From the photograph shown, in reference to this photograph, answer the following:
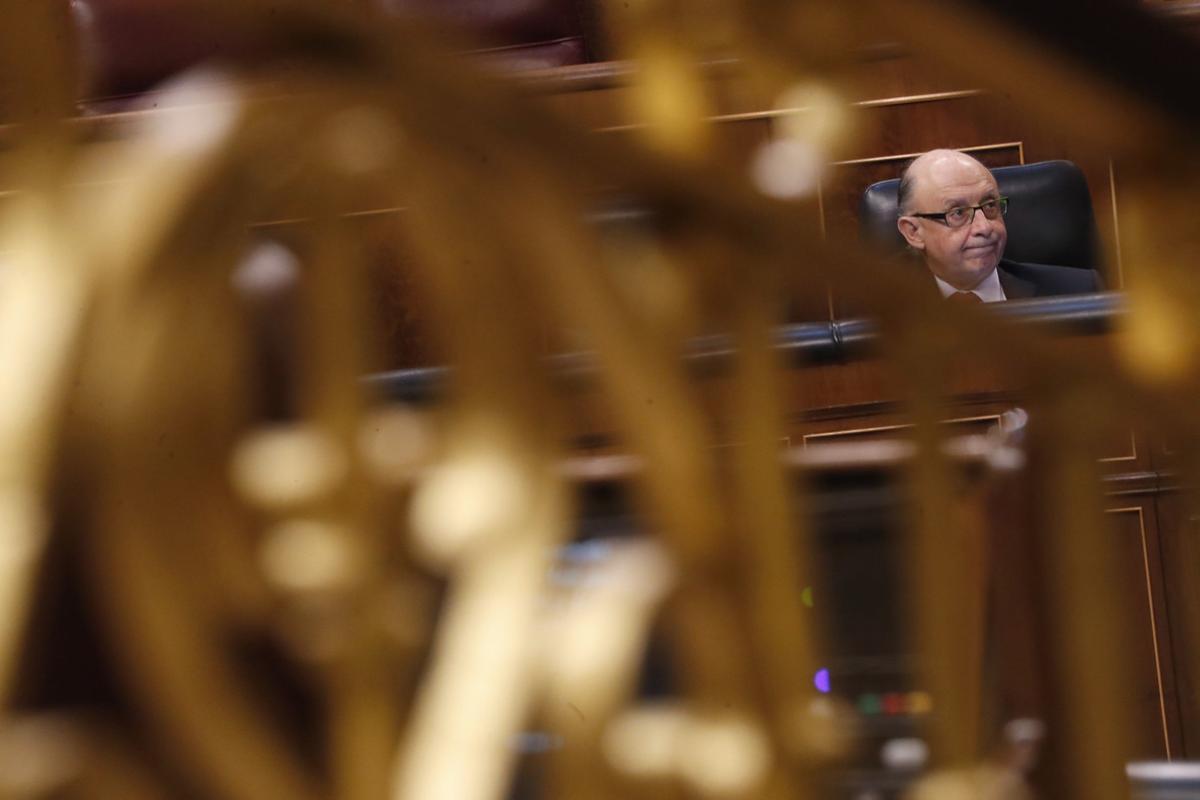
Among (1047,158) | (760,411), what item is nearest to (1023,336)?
(760,411)

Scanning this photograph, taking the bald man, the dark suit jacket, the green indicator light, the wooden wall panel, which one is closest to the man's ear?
the bald man

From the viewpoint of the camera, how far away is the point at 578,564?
269mm

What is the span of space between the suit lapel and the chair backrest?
9 centimetres

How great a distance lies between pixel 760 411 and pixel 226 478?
4.1 inches

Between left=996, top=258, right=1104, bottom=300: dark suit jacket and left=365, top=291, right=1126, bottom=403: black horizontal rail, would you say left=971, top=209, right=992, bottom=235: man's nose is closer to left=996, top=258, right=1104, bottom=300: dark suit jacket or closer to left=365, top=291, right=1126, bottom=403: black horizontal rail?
left=996, top=258, right=1104, bottom=300: dark suit jacket

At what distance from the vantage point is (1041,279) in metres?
1.86

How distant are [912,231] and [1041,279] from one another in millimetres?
182

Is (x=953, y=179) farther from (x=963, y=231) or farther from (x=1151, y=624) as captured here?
(x=1151, y=624)

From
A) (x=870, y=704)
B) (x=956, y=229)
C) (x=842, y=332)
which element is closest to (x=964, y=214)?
(x=956, y=229)

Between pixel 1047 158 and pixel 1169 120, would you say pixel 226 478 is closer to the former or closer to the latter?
pixel 1169 120

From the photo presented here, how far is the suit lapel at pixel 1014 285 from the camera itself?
6.03ft

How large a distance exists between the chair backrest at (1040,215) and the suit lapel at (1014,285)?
0.09 meters

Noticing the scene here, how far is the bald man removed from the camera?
1.81 metres

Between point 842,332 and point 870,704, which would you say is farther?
point 842,332
